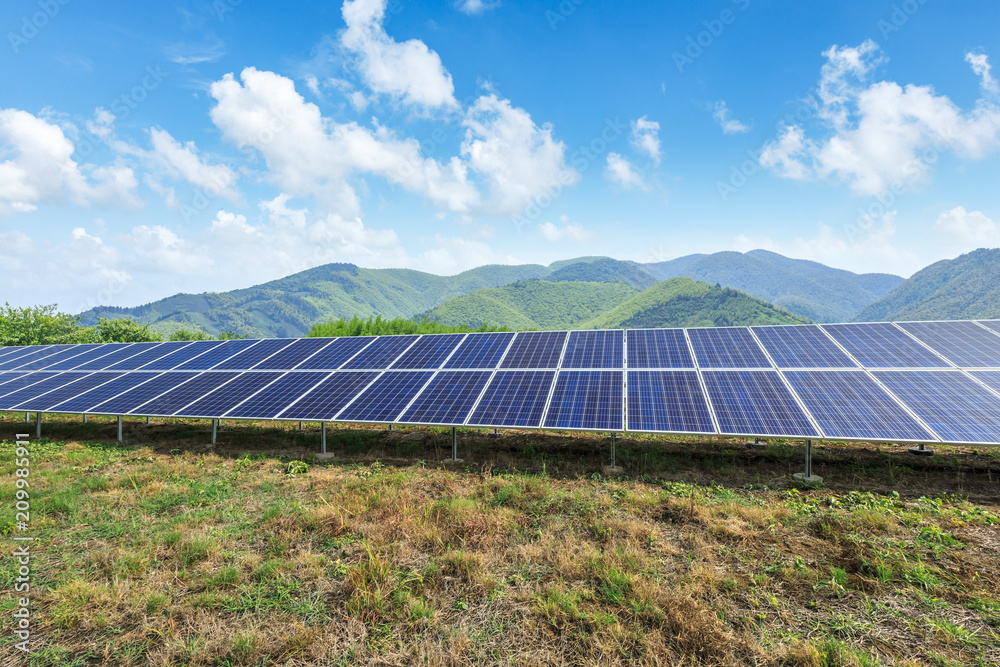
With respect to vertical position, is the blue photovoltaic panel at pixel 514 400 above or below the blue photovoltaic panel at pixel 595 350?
below

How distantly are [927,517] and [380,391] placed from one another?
1515cm

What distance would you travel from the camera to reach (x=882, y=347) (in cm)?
1477

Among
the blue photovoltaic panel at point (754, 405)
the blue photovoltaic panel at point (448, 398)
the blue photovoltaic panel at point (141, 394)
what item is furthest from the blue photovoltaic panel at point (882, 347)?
the blue photovoltaic panel at point (141, 394)

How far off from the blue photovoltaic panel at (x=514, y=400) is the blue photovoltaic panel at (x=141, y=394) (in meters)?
13.9

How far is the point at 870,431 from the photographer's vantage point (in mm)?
10422

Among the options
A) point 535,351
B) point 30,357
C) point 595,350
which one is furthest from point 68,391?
point 595,350

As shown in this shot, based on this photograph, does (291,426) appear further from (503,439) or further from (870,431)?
(870,431)

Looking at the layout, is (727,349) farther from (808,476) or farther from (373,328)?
(373,328)

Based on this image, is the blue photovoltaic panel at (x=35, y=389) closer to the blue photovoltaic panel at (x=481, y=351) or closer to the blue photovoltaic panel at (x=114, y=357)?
the blue photovoltaic panel at (x=114, y=357)

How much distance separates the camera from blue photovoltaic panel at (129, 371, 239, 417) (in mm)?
15664

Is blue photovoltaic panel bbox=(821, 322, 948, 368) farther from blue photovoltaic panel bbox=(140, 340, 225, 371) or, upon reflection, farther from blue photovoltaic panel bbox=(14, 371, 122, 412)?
blue photovoltaic panel bbox=(14, 371, 122, 412)

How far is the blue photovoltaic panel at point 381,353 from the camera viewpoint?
1789 centimetres

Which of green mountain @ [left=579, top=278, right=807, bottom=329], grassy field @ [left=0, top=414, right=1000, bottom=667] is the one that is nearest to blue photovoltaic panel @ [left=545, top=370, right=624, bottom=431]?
grassy field @ [left=0, top=414, right=1000, bottom=667]

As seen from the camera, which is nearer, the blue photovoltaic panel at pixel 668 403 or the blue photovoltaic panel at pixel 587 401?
the blue photovoltaic panel at pixel 668 403
